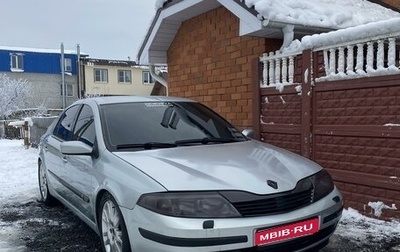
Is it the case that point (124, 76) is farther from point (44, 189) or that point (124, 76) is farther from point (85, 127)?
point (85, 127)

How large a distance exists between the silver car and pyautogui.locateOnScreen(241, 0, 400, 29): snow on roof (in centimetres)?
221

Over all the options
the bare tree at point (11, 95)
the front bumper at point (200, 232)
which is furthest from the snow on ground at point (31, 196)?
the bare tree at point (11, 95)

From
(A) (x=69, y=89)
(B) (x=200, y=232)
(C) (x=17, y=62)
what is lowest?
(B) (x=200, y=232)

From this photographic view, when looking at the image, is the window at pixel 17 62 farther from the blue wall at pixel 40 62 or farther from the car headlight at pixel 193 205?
the car headlight at pixel 193 205

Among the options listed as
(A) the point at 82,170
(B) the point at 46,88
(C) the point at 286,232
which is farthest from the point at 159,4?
(B) the point at 46,88

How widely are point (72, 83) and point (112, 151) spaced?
3940 centimetres

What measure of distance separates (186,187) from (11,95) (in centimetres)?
3425

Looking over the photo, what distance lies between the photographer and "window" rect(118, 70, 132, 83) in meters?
40.4

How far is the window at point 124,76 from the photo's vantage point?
40.4 m

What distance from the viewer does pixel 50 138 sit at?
18.1 feet

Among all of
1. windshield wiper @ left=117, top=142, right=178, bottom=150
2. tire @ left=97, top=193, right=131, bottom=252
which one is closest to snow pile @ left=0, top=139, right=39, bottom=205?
tire @ left=97, top=193, right=131, bottom=252

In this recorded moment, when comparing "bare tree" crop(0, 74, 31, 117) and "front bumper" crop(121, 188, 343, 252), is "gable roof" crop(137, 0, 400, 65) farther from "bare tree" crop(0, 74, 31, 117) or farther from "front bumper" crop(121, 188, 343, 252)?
"bare tree" crop(0, 74, 31, 117)

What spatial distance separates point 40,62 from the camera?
40.1 m

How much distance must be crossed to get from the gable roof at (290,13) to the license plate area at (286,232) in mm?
3438
